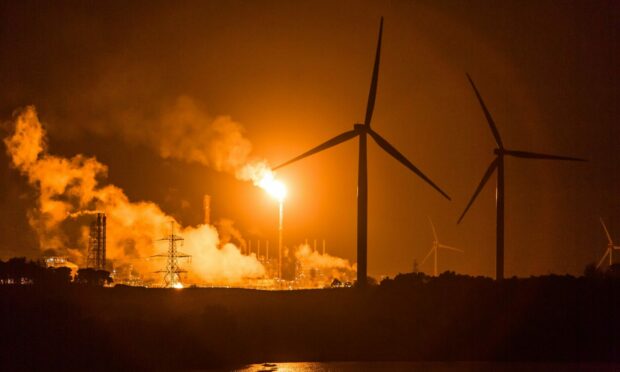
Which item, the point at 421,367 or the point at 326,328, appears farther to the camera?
the point at 326,328

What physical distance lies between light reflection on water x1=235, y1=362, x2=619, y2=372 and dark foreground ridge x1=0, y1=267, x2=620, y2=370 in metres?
4.24

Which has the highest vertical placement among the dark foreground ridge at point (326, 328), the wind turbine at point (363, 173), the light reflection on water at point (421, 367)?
the wind turbine at point (363, 173)

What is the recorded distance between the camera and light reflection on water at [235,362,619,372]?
404ft

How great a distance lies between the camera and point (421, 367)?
4943 inches

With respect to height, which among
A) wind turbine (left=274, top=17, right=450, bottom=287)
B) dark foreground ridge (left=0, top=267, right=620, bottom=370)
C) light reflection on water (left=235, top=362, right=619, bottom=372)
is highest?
wind turbine (left=274, top=17, right=450, bottom=287)

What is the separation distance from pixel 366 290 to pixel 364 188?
20.6 metres

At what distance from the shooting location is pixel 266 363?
131m

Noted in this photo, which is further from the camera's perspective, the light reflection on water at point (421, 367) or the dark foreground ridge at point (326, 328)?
the dark foreground ridge at point (326, 328)

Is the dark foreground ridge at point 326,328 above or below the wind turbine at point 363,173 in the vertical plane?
below

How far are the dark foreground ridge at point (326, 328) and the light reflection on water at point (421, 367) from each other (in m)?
4.24

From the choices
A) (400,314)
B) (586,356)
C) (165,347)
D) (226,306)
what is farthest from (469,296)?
(165,347)

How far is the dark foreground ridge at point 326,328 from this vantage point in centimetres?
13062

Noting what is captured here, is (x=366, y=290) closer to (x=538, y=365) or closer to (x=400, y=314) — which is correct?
(x=400, y=314)

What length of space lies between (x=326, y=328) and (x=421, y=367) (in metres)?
19.4
